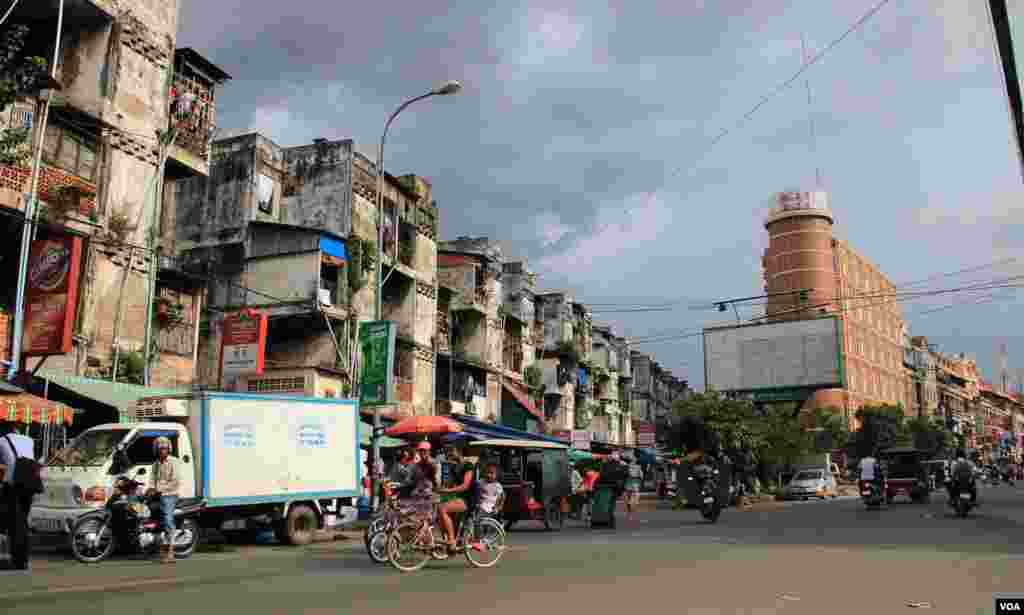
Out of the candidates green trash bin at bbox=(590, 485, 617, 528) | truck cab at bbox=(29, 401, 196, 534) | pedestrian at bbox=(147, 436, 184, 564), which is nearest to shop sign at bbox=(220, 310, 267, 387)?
truck cab at bbox=(29, 401, 196, 534)

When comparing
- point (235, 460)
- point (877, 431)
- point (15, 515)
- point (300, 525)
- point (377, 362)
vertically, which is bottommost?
point (300, 525)

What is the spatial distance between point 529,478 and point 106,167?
44.9 feet

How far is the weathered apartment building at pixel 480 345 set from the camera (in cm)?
3997

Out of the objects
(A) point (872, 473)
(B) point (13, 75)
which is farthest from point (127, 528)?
(A) point (872, 473)

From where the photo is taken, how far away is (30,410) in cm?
1548

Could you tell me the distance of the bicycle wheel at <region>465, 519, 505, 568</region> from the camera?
11.2 metres

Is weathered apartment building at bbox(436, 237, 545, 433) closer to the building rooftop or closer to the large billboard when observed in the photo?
the large billboard

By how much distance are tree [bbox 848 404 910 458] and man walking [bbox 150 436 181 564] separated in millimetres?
72319

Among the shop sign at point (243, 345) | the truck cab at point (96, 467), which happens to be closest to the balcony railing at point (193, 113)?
the shop sign at point (243, 345)

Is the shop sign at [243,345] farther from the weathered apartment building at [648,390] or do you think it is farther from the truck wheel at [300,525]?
the weathered apartment building at [648,390]

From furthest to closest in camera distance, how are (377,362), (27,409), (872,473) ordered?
(872,473) → (377,362) → (27,409)

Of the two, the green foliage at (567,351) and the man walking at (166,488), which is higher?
the green foliage at (567,351)

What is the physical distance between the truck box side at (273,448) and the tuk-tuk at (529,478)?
132 inches

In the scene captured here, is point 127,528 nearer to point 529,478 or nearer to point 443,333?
point 529,478
